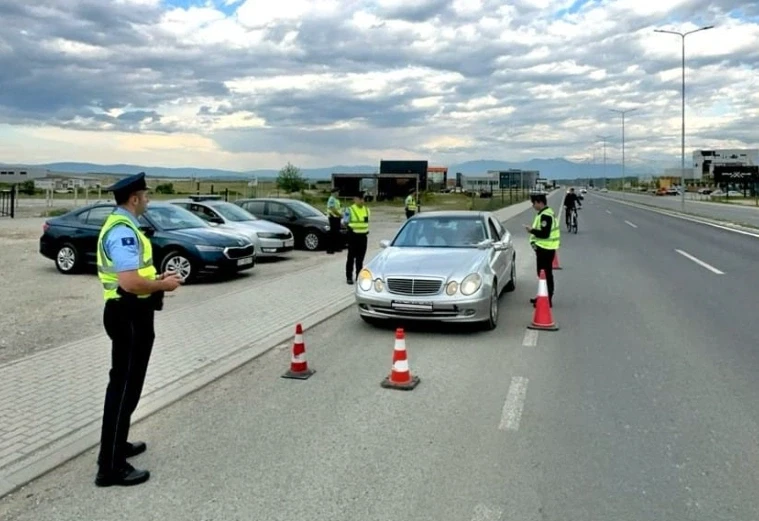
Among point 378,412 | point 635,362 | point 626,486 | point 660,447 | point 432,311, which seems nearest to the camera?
point 626,486

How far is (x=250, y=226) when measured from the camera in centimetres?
1638

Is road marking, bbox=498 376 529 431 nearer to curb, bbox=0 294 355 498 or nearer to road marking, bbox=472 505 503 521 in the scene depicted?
road marking, bbox=472 505 503 521

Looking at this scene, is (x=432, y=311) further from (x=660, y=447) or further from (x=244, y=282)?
(x=244, y=282)

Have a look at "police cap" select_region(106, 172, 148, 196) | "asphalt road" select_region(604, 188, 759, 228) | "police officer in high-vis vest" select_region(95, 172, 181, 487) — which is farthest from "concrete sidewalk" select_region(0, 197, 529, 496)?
"asphalt road" select_region(604, 188, 759, 228)

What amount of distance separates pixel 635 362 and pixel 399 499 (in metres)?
3.73

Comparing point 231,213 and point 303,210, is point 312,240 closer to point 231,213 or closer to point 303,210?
point 303,210

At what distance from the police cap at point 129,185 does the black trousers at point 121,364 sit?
63 centimetres

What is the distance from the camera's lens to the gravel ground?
25.2 feet

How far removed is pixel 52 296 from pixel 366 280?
5760 mm

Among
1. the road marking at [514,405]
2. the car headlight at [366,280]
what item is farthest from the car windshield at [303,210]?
the road marking at [514,405]

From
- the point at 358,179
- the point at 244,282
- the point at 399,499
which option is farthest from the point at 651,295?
the point at 358,179

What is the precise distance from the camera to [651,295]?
34.3ft

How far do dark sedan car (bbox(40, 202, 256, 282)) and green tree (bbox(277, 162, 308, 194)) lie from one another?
59998mm

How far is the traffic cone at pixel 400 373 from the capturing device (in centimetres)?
561
